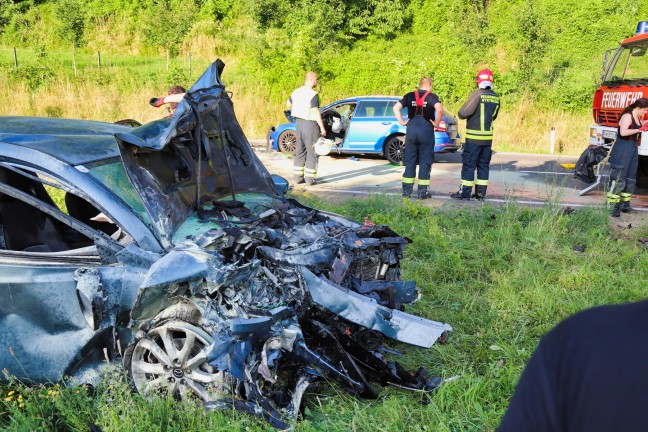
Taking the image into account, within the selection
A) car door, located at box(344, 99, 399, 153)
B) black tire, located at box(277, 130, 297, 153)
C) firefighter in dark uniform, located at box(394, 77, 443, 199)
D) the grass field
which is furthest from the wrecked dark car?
black tire, located at box(277, 130, 297, 153)

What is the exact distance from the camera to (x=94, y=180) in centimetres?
333

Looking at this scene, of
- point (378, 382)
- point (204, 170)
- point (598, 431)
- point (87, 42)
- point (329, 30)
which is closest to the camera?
point (598, 431)

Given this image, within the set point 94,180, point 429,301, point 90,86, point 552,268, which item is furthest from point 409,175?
point 90,86

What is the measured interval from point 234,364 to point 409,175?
647 centimetres

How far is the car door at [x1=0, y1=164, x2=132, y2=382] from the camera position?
3080 millimetres

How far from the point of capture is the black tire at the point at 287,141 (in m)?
13.8

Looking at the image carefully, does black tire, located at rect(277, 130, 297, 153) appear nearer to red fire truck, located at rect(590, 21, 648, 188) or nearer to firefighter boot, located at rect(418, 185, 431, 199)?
firefighter boot, located at rect(418, 185, 431, 199)

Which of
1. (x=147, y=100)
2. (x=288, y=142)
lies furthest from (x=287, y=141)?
(x=147, y=100)

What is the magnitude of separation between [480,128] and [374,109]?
14.2 feet

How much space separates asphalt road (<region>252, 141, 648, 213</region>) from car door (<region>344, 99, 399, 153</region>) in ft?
1.32

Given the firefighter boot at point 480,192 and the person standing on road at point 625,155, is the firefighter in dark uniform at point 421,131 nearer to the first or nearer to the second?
the firefighter boot at point 480,192

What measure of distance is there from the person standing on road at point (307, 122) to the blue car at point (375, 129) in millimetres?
2676

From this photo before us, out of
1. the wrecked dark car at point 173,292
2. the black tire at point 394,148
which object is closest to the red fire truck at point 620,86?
the black tire at point 394,148

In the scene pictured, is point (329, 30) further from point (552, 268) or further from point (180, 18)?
point (552, 268)
